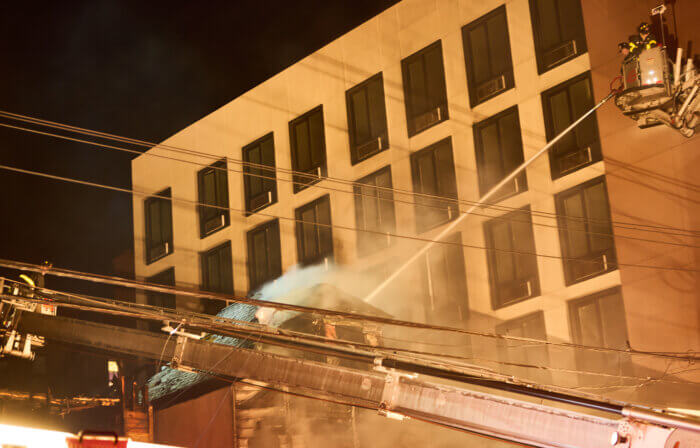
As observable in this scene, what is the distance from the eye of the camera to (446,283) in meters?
24.2

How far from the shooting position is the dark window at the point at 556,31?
71.7 feet

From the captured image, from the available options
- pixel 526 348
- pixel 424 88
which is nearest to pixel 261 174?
pixel 424 88

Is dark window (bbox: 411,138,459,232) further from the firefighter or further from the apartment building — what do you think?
the firefighter

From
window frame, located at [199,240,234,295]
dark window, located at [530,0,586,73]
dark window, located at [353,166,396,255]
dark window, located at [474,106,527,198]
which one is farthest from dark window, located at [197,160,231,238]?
dark window, located at [530,0,586,73]

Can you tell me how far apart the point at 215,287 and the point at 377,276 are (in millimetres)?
8569

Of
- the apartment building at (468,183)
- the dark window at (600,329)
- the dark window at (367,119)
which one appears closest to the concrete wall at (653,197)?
the apartment building at (468,183)

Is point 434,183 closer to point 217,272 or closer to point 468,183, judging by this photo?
point 468,183

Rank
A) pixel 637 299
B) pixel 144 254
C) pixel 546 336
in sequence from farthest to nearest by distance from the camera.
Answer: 1. pixel 144 254
2. pixel 546 336
3. pixel 637 299

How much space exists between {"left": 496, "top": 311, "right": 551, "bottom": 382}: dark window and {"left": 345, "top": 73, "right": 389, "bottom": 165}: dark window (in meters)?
7.51

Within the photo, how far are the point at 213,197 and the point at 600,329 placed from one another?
16885 millimetres

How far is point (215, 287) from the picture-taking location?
1242 inches

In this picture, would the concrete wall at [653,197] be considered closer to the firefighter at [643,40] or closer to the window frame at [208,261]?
the firefighter at [643,40]

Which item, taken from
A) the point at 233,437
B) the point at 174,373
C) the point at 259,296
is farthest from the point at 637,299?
the point at 259,296

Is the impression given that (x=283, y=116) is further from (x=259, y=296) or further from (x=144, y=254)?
(x=144, y=254)
